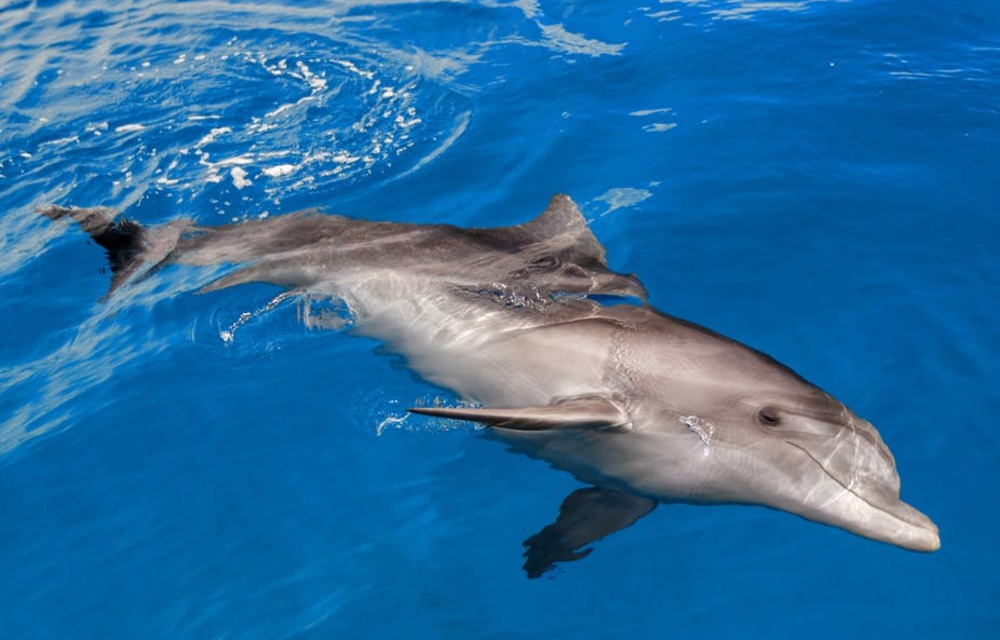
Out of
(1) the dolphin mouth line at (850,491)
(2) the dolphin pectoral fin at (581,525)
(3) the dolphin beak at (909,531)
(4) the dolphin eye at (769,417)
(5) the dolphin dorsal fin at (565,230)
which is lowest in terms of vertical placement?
(2) the dolphin pectoral fin at (581,525)

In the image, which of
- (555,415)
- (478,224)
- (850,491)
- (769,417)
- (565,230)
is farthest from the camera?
(478,224)

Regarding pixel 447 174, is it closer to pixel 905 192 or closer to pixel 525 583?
pixel 905 192

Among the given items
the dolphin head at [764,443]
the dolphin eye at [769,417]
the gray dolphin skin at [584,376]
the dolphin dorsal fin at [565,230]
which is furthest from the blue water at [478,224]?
the dolphin eye at [769,417]

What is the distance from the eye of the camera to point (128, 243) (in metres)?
8.14

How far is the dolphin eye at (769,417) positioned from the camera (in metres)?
5.14

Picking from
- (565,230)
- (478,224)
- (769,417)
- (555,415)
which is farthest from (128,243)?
(769,417)

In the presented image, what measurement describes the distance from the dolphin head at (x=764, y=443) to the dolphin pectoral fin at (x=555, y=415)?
0.71 ft

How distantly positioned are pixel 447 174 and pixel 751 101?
419 centimetres

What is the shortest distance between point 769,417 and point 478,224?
4767mm

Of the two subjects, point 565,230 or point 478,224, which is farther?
point 478,224

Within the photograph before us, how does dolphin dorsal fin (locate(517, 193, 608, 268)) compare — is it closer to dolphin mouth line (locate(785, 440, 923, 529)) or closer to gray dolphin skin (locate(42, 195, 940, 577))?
gray dolphin skin (locate(42, 195, 940, 577))

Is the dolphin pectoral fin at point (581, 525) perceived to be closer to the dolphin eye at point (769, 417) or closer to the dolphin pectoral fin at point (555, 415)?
the dolphin pectoral fin at point (555, 415)

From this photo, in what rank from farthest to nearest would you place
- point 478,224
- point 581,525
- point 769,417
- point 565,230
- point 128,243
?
1. point 478,224
2. point 128,243
3. point 565,230
4. point 581,525
5. point 769,417

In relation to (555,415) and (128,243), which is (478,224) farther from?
(555,415)
